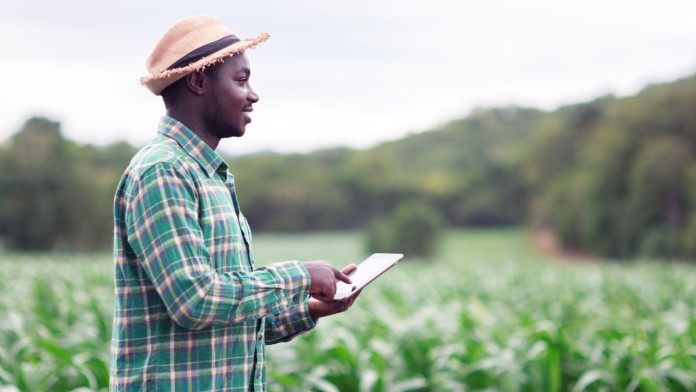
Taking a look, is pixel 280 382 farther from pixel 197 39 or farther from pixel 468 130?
pixel 468 130

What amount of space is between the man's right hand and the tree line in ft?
134

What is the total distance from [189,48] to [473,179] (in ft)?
219

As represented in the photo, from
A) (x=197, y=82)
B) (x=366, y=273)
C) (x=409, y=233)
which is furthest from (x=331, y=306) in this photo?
(x=409, y=233)

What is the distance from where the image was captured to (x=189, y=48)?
1.97m

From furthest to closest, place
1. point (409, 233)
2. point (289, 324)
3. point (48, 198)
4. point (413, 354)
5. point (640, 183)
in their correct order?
point (409, 233) < point (640, 183) < point (48, 198) < point (413, 354) < point (289, 324)

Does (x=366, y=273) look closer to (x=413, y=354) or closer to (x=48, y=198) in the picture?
(x=413, y=354)

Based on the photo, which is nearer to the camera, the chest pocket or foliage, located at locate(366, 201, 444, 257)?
the chest pocket

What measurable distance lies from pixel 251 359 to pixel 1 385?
1.69m

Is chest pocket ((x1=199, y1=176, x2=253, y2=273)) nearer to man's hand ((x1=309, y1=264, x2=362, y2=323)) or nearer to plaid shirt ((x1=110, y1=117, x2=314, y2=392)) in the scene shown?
plaid shirt ((x1=110, y1=117, x2=314, y2=392))

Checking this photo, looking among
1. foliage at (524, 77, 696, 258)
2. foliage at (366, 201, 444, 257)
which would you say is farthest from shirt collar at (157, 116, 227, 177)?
foliage at (366, 201, 444, 257)

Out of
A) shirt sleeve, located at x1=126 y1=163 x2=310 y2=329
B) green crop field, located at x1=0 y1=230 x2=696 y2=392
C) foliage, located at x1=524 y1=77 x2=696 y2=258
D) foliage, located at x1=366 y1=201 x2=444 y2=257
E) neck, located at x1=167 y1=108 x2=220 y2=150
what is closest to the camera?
shirt sleeve, located at x1=126 y1=163 x2=310 y2=329

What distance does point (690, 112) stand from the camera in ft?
149

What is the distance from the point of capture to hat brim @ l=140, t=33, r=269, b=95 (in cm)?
194

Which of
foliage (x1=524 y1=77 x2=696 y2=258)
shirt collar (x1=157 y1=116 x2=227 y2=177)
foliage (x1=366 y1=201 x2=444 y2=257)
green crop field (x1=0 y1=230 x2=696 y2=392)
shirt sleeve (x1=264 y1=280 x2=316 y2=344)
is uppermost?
shirt collar (x1=157 y1=116 x2=227 y2=177)
